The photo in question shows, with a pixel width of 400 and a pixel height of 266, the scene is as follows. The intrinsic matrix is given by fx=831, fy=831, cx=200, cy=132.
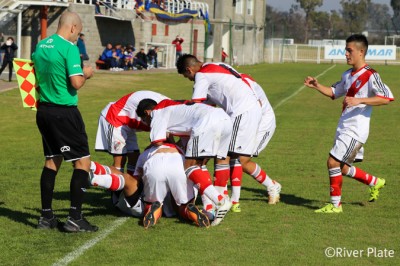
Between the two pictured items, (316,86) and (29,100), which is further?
(316,86)

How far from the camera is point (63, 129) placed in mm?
7926

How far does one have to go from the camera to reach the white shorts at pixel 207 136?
856 cm

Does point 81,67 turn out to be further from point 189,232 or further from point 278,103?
point 278,103

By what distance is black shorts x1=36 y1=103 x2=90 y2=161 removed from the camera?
7914 millimetres

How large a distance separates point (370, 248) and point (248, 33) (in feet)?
223

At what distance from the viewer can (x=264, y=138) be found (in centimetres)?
998

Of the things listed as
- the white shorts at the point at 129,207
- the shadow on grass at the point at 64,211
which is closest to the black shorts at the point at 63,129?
the shadow on grass at the point at 64,211

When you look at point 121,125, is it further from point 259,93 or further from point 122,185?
point 259,93

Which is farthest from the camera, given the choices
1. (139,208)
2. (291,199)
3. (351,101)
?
(291,199)

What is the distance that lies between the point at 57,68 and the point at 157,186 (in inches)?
67.2

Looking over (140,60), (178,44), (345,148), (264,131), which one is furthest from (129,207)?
(178,44)

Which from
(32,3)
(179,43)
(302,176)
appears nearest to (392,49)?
(179,43)

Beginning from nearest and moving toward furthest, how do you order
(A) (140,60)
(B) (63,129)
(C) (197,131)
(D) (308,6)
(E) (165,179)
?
1. (B) (63,129)
2. (C) (197,131)
3. (E) (165,179)
4. (A) (140,60)
5. (D) (308,6)

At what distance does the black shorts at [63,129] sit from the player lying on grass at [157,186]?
2.38 ft
